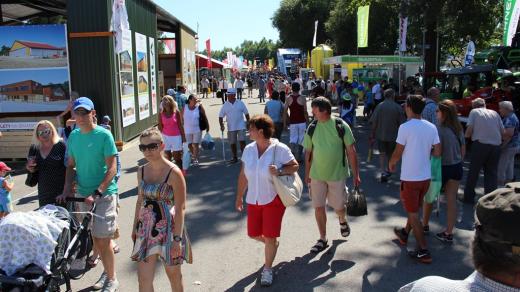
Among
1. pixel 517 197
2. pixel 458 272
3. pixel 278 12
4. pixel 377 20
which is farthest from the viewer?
pixel 278 12

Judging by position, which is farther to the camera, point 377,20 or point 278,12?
point 278,12

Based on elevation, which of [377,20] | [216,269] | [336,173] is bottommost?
[216,269]

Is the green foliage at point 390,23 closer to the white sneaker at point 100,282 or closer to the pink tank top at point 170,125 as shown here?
the pink tank top at point 170,125

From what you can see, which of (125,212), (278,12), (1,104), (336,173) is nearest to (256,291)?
(336,173)

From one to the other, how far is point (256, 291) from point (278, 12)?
5896cm

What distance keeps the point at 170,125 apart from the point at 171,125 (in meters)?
0.02

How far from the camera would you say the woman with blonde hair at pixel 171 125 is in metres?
8.90

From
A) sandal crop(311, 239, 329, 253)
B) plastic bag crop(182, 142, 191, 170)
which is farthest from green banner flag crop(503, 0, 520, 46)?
sandal crop(311, 239, 329, 253)

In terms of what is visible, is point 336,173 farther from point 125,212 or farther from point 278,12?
point 278,12

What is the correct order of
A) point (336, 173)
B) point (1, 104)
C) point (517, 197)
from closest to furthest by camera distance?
point (517, 197) → point (336, 173) → point (1, 104)

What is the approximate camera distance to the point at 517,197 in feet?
4.79

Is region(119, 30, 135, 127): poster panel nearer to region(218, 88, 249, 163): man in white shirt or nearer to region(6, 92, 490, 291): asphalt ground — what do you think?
region(218, 88, 249, 163): man in white shirt

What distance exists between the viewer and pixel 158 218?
12.1 feet

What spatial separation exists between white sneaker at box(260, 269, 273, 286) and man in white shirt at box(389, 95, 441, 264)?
1.60m
